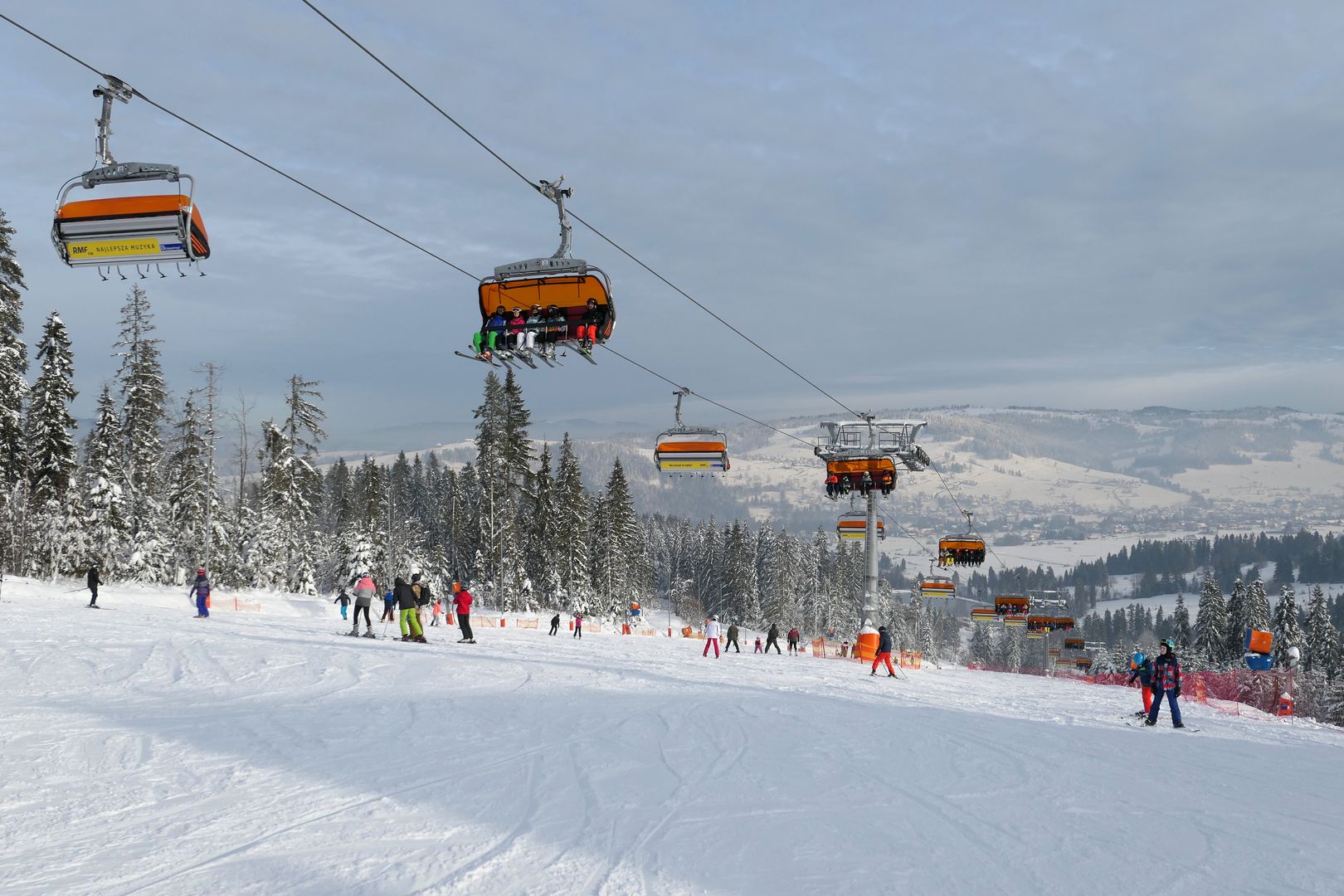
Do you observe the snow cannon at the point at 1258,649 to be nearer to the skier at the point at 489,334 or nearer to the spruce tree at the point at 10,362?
the skier at the point at 489,334

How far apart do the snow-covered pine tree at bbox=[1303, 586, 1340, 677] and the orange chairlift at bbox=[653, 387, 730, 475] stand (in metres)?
86.0

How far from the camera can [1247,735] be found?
15.2 meters

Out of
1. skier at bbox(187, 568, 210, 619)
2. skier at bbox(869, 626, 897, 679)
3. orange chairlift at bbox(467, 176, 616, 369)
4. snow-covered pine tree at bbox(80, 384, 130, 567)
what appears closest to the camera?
orange chairlift at bbox(467, 176, 616, 369)

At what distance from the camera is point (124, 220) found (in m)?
10.4

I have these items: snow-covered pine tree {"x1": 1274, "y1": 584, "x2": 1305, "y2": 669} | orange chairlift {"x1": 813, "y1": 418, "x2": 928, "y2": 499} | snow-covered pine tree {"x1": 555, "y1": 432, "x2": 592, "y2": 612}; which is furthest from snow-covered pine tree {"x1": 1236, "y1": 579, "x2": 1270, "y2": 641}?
orange chairlift {"x1": 813, "y1": 418, "x2": 928, "y2": 499}

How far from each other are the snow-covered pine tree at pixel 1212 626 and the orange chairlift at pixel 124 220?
101898 mm

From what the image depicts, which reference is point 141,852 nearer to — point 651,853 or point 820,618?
point 651,853

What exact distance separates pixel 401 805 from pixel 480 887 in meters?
2.22

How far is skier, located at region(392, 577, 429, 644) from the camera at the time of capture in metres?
22.4

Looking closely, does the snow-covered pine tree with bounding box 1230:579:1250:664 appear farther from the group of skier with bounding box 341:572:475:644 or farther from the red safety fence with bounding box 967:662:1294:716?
the group of skier with bounding box 341:572:475:644

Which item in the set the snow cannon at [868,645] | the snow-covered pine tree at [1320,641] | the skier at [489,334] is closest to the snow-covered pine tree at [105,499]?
the snow cannon at [868,645]

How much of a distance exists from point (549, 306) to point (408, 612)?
36.4 feet

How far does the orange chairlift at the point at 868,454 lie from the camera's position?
3481 cm

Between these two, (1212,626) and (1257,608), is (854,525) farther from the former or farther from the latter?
(1212,626)
